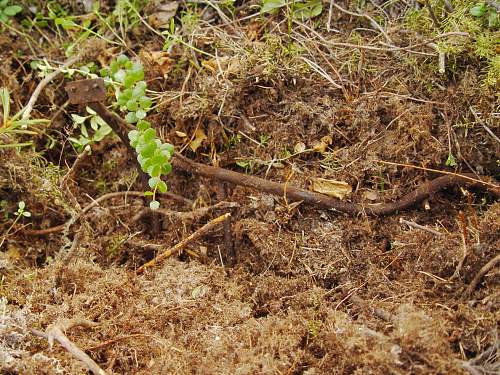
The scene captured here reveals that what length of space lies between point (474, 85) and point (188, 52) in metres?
1.07

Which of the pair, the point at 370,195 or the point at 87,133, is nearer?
the point at 370,195

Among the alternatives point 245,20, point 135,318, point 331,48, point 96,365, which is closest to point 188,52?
point 245,20

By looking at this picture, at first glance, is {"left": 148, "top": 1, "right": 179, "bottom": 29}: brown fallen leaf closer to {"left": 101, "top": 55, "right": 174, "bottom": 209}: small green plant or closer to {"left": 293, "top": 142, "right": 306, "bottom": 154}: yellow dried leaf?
{"left": 101, "top": 55, "right": 174, "bottom": 209}: small green plant

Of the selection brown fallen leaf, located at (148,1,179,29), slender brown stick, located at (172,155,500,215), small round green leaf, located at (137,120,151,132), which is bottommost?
slender brown stick, located at (172,155,500,215)

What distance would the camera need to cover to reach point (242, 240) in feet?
6.28

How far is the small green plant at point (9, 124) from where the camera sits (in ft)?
6.06

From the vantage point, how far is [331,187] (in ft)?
6.10

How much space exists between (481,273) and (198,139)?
1.09 metres

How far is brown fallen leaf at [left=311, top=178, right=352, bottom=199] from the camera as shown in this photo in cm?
184

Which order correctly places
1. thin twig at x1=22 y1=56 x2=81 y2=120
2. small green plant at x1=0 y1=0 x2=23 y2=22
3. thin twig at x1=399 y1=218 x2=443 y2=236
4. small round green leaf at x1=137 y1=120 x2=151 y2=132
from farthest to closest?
1. small green plant at x1=0 y1=0 x2=23 y2=22
2. thin twig at x1=22 y1=56 x2=81 y2=120
3. small round green leaf at x1=137 y1=120 x2=151 y2=132
4. thin twig at x1=399 y1=218 x2=443 y2=236

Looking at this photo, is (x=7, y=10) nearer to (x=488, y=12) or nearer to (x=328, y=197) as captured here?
(x=328, y=197)

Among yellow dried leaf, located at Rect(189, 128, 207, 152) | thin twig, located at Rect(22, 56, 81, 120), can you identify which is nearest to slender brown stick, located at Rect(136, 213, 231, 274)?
yellow dried leaf, located at Rect(189, 128, 207, 152)

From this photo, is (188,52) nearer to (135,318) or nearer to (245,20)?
(245,20)

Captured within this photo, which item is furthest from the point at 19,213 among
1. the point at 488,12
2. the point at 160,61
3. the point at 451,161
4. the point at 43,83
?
the point at 488,12
